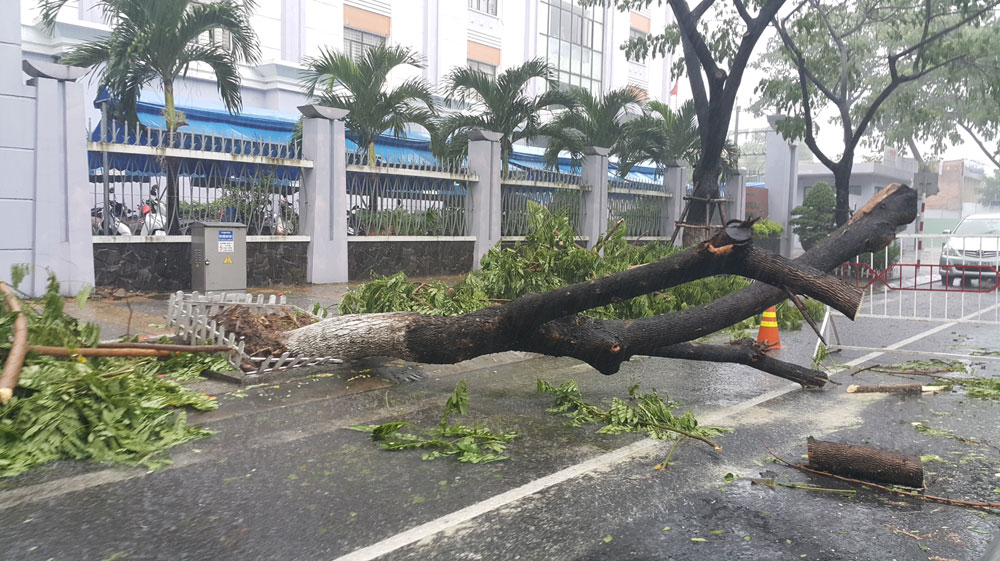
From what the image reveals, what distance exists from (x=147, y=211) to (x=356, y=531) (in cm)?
977

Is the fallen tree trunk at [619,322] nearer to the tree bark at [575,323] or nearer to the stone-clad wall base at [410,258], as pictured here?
the tree bark at [575,323]

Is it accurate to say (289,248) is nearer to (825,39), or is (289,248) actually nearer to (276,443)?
(276,443)

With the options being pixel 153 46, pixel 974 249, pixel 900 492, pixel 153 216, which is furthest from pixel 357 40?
pixel 900 492

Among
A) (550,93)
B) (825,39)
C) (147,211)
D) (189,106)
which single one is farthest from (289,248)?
(825,39)

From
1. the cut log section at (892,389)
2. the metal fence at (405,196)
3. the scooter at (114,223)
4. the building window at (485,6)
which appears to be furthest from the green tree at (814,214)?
the scooter at (114,223)

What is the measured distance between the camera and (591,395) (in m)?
6.76

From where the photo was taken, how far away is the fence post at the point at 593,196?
64.6 feet

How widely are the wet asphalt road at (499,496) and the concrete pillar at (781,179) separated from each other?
27.7 m

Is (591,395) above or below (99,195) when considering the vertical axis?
below

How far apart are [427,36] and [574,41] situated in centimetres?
1079

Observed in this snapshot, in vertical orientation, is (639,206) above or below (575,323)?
above

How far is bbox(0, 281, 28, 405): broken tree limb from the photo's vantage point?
4.55m

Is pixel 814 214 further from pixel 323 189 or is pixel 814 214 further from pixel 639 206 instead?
pixel 323 189

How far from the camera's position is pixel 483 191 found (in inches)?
659
